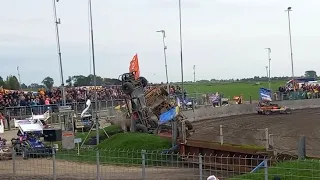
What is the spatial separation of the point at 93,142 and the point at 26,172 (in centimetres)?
890

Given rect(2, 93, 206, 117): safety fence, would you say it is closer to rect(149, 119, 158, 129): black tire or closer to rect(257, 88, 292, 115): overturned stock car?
rect(149, 119, 158, 129): black tire

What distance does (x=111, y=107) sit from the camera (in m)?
42.1

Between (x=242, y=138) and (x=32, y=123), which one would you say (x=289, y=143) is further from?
(x=32, y=123)

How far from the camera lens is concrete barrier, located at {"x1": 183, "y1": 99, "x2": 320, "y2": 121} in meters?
41.4

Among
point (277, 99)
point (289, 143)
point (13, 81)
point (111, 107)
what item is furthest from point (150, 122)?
point (13, 81)

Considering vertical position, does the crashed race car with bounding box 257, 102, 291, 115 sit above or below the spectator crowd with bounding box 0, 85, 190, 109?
below

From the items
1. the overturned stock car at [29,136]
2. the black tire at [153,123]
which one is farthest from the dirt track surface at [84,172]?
the black tire at [153,123]

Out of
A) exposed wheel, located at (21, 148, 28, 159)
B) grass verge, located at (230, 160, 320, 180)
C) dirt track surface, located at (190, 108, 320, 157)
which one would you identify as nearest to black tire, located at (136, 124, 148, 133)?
dirt track surface, located at (190, 108, 320, 157)

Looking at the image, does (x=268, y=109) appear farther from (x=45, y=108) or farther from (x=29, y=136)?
(x=29, y=136)

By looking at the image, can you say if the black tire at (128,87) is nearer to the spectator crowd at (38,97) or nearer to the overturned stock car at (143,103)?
the overturned stock car at (143,103)

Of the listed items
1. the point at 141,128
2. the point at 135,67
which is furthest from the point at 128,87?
the point at 141,128

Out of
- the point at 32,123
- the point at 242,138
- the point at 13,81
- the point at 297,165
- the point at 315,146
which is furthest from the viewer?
the point at 13,81

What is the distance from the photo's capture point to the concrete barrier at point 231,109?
41438mm

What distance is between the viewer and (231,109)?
156 ft
